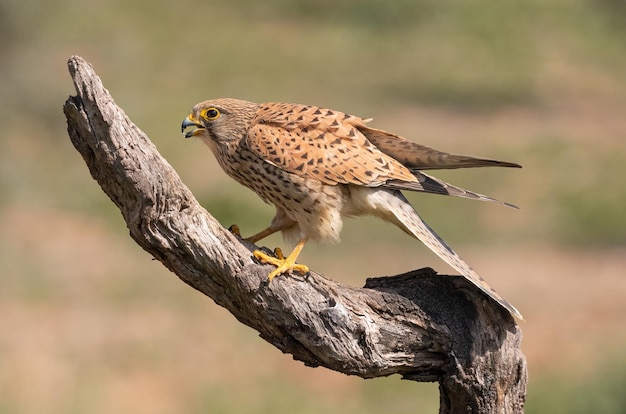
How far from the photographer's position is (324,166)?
5.31 metres

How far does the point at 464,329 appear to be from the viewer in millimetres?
5000

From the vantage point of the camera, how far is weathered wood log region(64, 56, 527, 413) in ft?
13.9

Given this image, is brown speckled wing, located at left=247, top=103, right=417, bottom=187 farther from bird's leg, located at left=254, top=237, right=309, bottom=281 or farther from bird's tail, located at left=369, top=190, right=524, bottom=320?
bird's leg, located at left=254, top=237, right=309, bottom=281

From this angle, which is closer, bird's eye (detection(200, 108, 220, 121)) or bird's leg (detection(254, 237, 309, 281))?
bird's leg (detection(254, 237, 309, 281))

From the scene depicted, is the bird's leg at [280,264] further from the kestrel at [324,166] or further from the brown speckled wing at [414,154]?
the brown speckled wing at [414,154]

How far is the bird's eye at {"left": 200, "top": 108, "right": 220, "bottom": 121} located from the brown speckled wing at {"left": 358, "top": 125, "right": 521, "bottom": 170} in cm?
75

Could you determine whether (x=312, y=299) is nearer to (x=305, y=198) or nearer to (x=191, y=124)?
(x=305, y=198)

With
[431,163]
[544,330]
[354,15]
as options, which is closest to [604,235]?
[544,330]

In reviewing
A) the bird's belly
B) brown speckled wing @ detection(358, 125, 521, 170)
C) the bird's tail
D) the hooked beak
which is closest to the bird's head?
the hooked beak

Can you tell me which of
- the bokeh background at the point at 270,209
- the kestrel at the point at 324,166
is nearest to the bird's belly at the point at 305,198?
the kestrel at the point at 324,166

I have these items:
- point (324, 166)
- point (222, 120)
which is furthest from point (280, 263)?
point (222, 120)

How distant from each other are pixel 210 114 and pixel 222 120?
0.08 m

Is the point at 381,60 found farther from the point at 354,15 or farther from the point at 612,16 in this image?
the point at 612,16

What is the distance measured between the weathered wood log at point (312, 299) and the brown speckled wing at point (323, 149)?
21.0 inches
